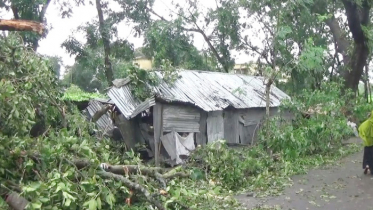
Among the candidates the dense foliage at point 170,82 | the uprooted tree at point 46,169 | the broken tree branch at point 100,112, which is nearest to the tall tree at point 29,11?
the dense foliage at point 170,82

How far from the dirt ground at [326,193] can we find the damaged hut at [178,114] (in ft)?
11.0

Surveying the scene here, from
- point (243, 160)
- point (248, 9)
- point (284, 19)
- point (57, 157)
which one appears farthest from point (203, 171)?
point (248, 9)

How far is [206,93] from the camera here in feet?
45.4

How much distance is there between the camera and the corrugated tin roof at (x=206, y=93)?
40.2ft

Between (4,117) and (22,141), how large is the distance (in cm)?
38

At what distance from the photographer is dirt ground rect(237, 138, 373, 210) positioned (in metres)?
7.91

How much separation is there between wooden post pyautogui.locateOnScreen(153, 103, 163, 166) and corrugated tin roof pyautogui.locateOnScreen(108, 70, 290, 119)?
35 centimetres

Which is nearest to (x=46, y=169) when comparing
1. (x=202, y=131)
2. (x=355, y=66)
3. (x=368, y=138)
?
(x=368, y=138)

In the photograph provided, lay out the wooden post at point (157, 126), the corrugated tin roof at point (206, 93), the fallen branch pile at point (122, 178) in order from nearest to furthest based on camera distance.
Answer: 1. the fallen branch pile at point (122, 178)
2. the wooden post at point (157, 126)
3. the corrugated tin roof at point (206, 93)

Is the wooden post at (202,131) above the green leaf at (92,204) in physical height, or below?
above

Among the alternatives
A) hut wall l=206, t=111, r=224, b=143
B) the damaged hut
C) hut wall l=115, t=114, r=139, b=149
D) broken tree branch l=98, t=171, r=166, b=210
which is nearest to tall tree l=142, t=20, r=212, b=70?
the damaged hut

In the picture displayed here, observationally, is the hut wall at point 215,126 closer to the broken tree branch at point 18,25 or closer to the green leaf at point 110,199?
the broken tree branch at point 18,25

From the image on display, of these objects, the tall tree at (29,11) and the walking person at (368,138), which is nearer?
the walking person at (368,138)

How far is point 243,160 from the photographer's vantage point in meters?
11.2
